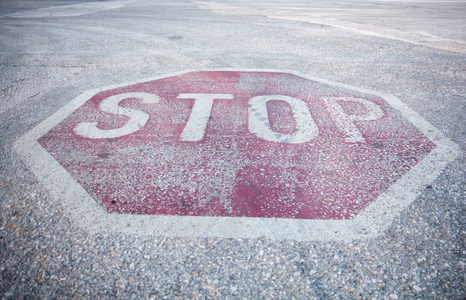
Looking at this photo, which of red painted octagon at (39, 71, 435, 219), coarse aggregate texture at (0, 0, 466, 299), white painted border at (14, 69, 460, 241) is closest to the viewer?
coarse aggregate texture at (0, 0, 466, 299)

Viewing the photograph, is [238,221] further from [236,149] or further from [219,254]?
[236,149]

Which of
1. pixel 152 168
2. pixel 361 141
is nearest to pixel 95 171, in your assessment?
pixel 152 168

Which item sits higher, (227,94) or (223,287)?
(227,94)

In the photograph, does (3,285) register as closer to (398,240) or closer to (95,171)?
(95,171)

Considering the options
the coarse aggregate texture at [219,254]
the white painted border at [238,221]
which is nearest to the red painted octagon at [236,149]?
the white painted border at [238,221]

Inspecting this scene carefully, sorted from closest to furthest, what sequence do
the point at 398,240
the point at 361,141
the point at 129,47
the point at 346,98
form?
the point at 398,240, the point at 361,141, the point at 346,98, the point at 129,47

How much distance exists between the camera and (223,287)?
5.38ft

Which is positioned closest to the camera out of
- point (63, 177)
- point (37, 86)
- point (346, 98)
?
point (63, 177)

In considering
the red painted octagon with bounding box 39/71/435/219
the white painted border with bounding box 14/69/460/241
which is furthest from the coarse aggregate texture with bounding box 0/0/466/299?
the red painted octagon with bounding box 39/71/435/219

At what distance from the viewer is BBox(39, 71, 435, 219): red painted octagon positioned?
229 cm

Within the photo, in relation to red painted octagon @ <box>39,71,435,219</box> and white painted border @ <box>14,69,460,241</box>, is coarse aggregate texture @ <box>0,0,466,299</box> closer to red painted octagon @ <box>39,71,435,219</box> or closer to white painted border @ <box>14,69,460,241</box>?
white painted border @ <box>14,69,460,241</box>

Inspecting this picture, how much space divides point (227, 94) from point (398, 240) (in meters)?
3.01

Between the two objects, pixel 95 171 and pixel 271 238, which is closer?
pixel 271 238

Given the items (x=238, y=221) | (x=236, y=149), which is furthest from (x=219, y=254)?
(x=236, y=149)
